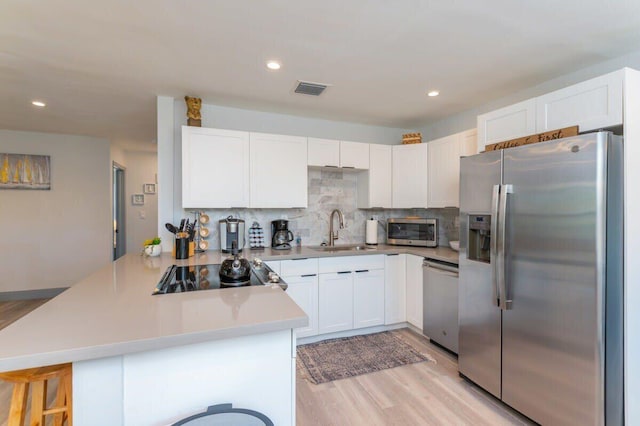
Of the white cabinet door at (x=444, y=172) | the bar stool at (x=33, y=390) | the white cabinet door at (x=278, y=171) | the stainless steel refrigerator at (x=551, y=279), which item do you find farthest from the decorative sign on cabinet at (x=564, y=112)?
the bar stool at (x=33, y=390)

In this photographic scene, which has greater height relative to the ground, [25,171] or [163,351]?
[25,171]

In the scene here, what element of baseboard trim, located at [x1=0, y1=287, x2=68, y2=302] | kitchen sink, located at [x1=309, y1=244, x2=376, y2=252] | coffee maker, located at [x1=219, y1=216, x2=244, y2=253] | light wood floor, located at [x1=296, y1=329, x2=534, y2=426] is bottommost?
light wood floor, located at [x1=296, y1=329, x2=534, y2=426]

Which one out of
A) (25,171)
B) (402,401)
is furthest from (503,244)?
(25,171)

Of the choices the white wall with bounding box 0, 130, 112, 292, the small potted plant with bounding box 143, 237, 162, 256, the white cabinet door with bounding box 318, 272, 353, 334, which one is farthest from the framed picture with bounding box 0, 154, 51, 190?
the white cabinet door with bounding box 318, 272, 353, 334

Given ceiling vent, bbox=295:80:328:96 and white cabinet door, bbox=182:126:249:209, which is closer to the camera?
ceiling vent, bbox=295:80:328:96

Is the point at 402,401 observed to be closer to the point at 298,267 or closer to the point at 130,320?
the point at 298,267

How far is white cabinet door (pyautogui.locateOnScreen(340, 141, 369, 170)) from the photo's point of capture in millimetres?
3467

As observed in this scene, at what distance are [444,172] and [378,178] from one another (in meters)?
0.74

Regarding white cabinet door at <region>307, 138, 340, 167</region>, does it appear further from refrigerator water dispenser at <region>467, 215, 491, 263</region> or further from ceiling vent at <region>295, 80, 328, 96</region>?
refrigerator water dispenser at <region>467, 215, 491, 263</region>

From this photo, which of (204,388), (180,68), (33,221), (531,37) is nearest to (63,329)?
(204,388)

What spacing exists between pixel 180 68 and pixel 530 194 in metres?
2.64

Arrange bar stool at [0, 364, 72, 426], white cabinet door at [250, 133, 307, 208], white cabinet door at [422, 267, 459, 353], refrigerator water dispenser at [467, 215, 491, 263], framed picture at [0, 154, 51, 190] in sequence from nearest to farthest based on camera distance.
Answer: bar stool at [0, 364, 72, 426]
refrigerator water dispenser at [467, 215, 491, 263]
white cabinet door at [422, 267, 459, 353]
white cabinet door at [250, 133, 307, 208]
framed picture at [0, 154, 51, 190]

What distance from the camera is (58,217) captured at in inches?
183

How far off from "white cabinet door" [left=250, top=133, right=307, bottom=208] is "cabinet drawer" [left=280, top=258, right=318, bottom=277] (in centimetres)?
65
